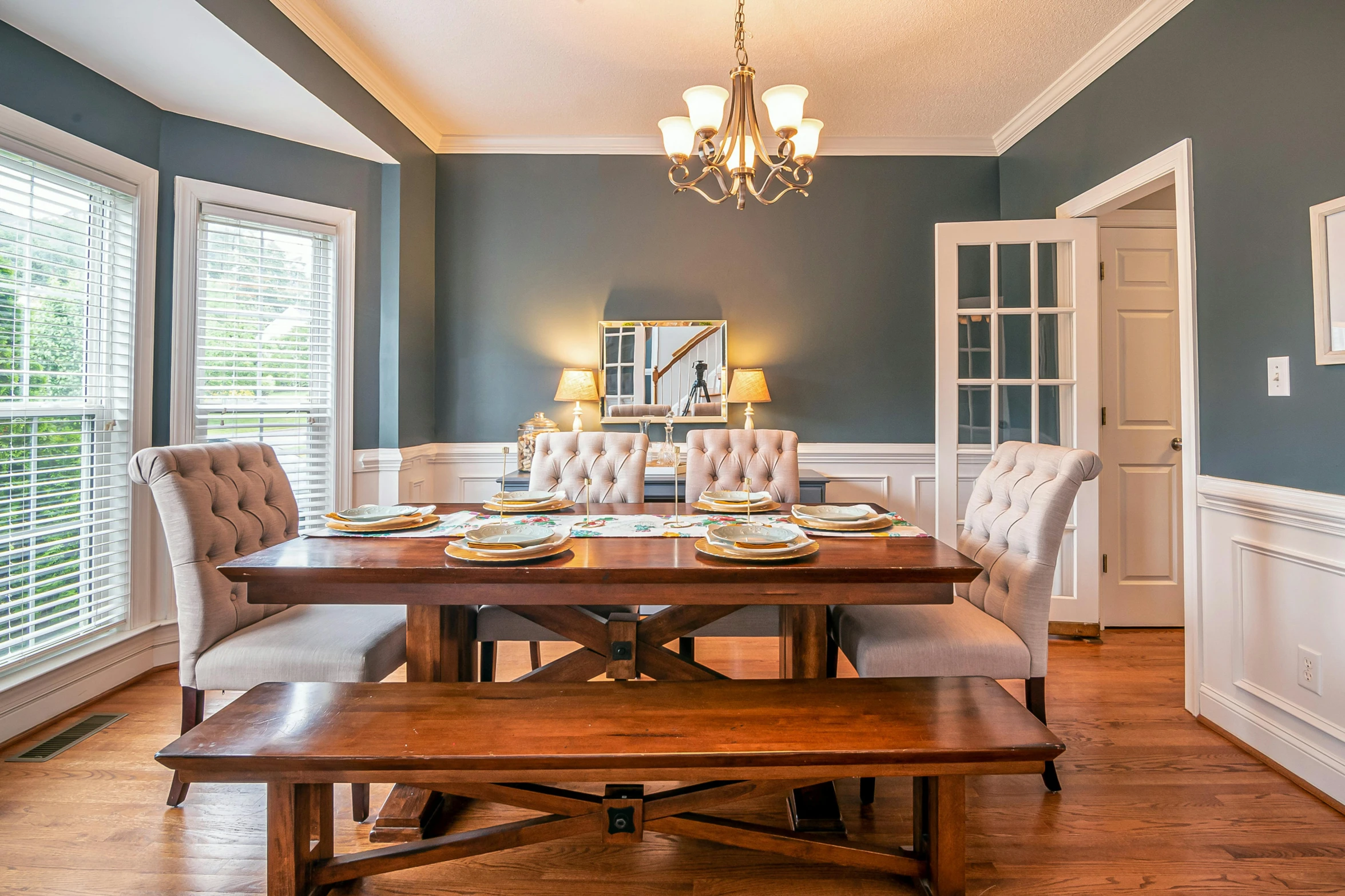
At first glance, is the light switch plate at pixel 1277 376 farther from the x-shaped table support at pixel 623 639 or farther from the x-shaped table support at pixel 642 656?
the x-shaped table support at pixel 623 639

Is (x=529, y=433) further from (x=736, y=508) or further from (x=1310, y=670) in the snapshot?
(x=1310, y=670)

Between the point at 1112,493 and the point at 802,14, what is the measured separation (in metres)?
2.66

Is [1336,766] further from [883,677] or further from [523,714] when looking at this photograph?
[523,714]

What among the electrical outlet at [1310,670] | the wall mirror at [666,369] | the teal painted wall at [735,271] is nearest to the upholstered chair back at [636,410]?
the wall mirror at [666,369]

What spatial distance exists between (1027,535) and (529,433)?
2443mm

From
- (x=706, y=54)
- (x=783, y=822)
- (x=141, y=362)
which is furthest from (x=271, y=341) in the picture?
(x=783, y=822)

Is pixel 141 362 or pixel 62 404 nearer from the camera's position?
pixel 62 404

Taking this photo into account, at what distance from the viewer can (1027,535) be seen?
1.87 m

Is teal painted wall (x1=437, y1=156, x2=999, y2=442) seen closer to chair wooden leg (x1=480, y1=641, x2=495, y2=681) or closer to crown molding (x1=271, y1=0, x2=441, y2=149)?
crown molding (x1=271, y1=0, x2=441, y2=149)

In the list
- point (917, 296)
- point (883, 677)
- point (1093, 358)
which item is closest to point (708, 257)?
point (917, 296)

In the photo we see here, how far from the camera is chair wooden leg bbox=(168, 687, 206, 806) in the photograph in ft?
5.75

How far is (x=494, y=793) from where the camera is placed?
4.70 ft

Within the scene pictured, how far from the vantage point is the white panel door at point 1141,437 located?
3.30 metres

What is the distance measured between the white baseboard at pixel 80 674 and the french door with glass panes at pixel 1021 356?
3559mm
